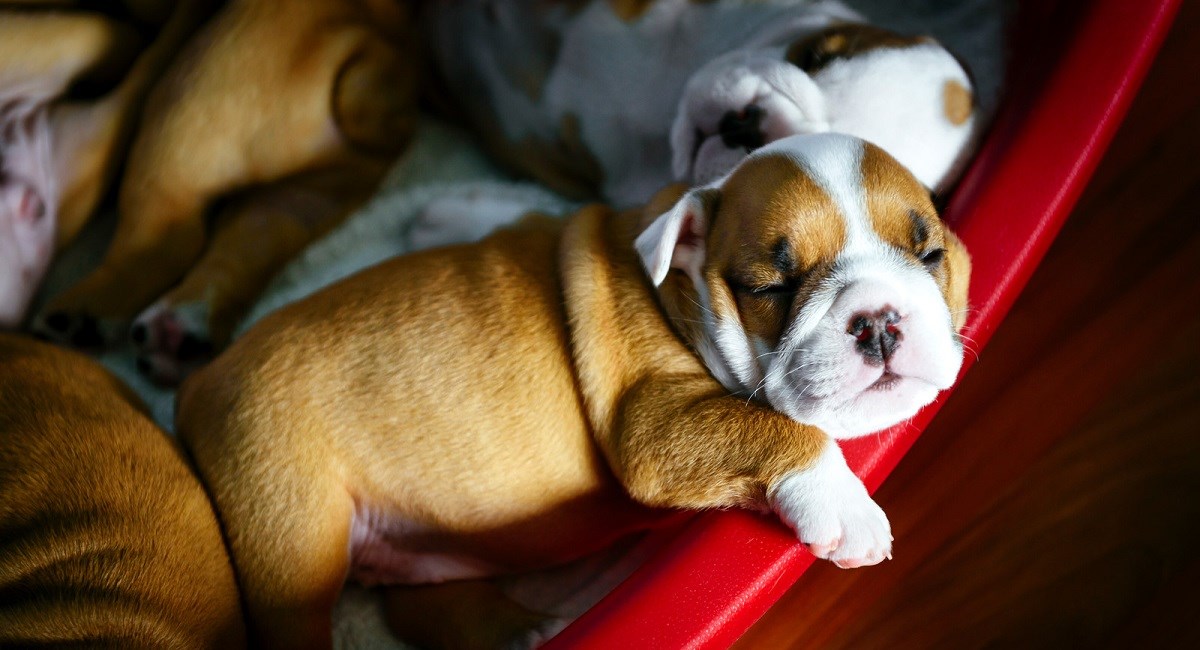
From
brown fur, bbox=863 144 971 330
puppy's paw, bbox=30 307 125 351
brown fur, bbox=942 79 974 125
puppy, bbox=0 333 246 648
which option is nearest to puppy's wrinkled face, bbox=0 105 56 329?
puppy's paw, bbox=30 307 125 351

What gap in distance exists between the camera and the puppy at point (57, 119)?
1.76 m

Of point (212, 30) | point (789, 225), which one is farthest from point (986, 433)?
point (212, 30)

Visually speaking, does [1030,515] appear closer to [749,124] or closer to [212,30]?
[749,124]

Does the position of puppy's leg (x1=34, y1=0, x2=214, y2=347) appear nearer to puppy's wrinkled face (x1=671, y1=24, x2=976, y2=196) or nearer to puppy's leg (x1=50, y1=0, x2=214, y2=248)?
puppy's leg (x1=50, y1=0, x2=214, y2=248)

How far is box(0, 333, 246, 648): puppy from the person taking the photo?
104 centimetres

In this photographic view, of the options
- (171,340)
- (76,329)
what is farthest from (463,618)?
(76,329)

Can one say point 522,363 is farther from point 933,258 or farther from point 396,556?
point 933,258

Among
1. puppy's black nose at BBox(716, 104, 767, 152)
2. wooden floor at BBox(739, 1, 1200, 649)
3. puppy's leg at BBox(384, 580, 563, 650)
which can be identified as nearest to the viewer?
puppy's leg at BBox(384, 580, 563, 650)

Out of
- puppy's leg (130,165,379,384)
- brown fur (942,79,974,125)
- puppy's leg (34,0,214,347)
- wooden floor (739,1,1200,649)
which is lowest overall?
wooden floor (739,1,1200,649)

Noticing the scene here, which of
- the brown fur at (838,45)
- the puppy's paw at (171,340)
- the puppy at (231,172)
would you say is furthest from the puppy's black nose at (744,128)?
the puppy's paw at (171,340)

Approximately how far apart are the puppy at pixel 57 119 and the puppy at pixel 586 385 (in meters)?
0.66

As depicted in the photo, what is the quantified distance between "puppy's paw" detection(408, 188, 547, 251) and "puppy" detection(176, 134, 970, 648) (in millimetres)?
386

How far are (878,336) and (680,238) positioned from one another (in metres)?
0.29

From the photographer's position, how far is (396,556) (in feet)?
4.47
